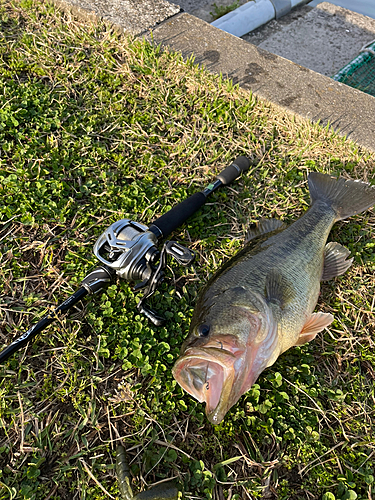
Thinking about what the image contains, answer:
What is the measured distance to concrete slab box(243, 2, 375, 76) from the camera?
232 inches

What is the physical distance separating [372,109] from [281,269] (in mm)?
2646

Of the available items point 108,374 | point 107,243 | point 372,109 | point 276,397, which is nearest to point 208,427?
point 276,397

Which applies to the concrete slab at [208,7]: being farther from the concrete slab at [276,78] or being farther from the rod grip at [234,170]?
the rod grip at [234,170]

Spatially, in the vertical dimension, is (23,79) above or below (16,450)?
above

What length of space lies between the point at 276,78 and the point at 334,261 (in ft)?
8.06

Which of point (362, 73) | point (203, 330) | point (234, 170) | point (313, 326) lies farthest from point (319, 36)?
point (203, 330)

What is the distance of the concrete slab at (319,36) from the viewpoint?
5883mm

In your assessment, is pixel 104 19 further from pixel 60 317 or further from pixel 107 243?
pixel 60 317

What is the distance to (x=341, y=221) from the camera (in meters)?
3.42

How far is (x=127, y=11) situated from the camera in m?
4.94

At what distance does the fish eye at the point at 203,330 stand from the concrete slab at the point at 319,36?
4956 millimetres

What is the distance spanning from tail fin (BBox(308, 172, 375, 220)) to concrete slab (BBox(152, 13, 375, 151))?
2.94 ft

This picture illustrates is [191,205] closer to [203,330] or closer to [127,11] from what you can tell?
[203,330]

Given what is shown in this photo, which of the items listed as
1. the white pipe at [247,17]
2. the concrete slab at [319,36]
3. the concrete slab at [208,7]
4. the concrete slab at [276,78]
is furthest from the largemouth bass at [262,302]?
the concrete slab at [208,7]
